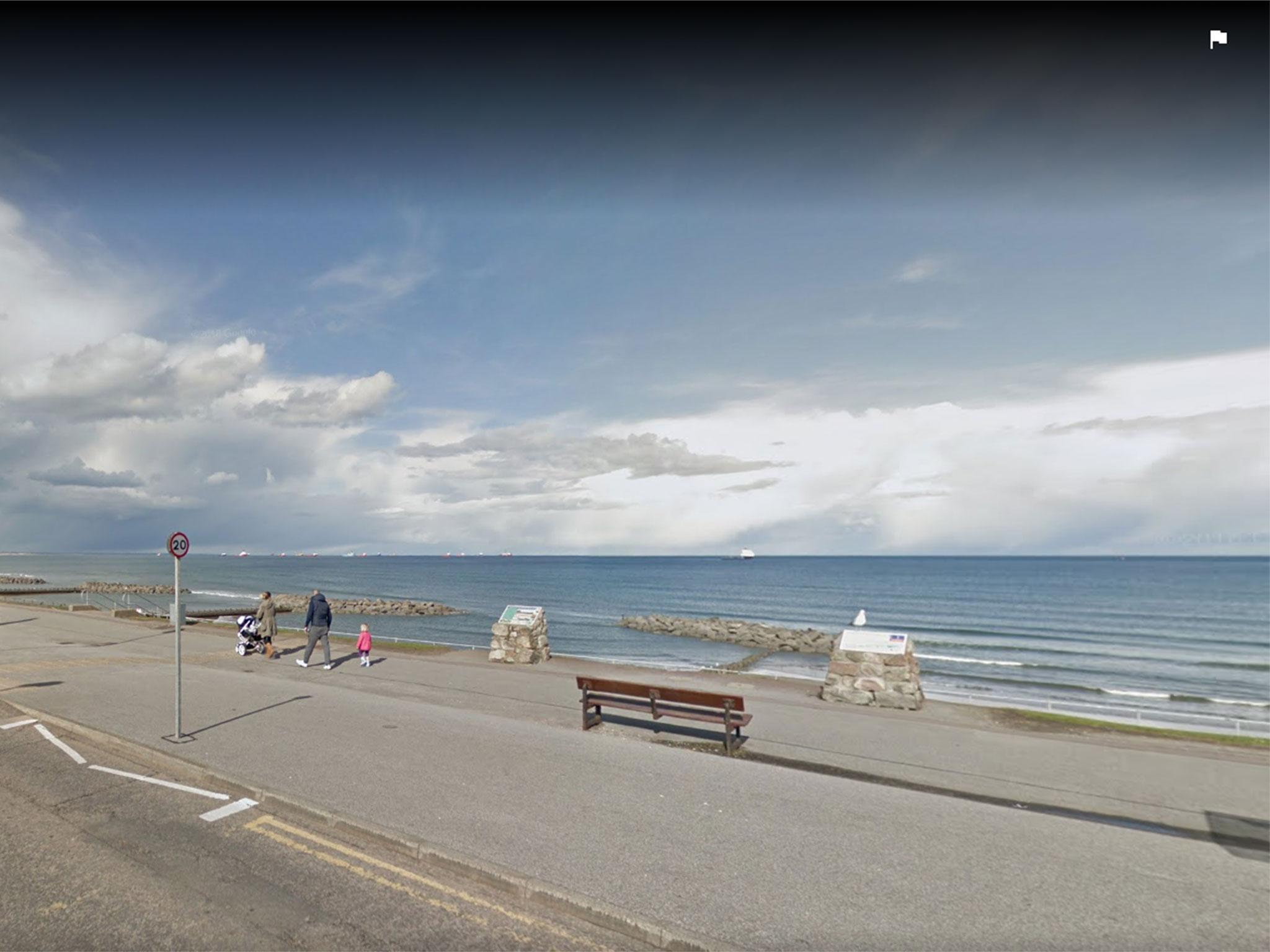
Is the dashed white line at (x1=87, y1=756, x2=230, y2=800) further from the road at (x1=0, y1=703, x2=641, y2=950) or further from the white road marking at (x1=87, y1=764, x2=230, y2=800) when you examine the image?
the road at (x1=0, y1=703, x2=641, y2=950)

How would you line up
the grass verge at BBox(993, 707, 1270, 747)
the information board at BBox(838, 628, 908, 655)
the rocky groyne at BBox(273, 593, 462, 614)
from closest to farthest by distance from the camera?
the grass verge at BBox(993, 707, 1270, 747)
the information board at BBox(838, 628, 908, 655)
the rocky groyne at BBox(273, 593, 462, 614)

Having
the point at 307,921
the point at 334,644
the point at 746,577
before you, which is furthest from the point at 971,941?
the point at 746,577

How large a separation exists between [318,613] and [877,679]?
13.7 m

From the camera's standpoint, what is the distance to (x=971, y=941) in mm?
5352

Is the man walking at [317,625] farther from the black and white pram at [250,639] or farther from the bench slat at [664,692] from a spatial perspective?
the bench slat at [664,692]

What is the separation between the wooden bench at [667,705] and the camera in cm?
1094

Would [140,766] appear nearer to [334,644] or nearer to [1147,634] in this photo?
[334,644]

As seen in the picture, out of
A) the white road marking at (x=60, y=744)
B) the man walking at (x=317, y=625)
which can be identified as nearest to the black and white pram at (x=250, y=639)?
the man walking at (x=317, y=625)

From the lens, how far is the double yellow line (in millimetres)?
5465

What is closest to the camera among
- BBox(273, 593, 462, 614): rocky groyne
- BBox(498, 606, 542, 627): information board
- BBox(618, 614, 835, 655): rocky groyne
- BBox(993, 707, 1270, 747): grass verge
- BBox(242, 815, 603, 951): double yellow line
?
BBox(242, 815, 603, 951): double yellow line

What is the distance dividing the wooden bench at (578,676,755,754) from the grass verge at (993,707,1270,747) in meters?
A: 5.78

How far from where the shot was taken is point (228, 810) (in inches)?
305

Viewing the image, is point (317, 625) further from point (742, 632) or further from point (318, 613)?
point (742, 632)

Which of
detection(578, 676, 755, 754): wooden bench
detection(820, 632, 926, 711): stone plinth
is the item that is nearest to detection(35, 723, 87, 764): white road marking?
detection(578, 676, 755, 754): wooden bench
